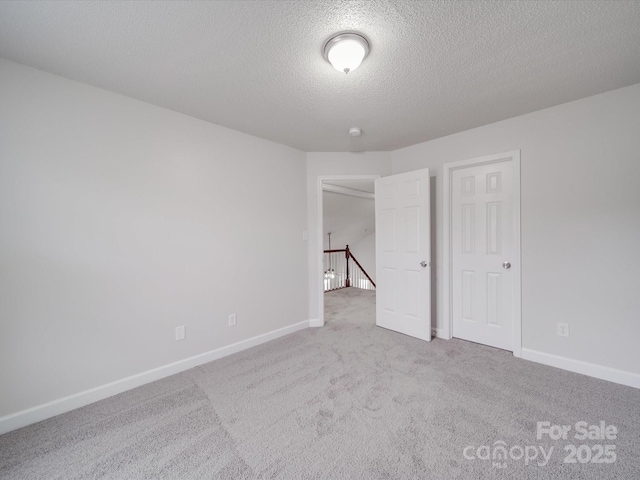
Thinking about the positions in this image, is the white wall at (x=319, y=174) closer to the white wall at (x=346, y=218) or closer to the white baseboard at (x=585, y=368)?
the white wall at (x=346, y=218)

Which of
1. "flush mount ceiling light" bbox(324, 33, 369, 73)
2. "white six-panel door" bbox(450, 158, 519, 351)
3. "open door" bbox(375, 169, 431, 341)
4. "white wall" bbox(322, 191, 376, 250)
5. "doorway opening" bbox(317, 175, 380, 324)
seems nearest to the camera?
"flush mount ceiling light" bbox(324, 33, 369, 73)

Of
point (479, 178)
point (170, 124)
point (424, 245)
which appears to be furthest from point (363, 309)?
point (170, 124)

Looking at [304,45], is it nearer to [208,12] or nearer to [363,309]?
[208,12]

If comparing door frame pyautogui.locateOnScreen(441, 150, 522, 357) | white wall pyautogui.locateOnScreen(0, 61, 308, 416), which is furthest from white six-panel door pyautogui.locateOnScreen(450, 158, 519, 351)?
white wall pyautogui.locateOnScreen(0, 61, 308, 416)

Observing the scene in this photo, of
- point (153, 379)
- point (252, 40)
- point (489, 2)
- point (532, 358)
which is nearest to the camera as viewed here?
point (489, 2)

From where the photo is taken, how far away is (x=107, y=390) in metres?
2.01

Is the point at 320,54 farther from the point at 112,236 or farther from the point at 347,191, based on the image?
the point at 347,191

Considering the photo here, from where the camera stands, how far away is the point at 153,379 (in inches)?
87.9

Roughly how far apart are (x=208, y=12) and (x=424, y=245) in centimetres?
275

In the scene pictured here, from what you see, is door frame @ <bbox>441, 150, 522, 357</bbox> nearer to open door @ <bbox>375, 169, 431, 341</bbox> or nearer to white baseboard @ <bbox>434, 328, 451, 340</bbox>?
white baseboard @ <bbox>434, 328, 451, 340</bbox>

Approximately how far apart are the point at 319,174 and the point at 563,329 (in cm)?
302

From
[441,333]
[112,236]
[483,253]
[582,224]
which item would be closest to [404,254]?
[483,253]

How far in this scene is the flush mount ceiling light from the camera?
1.49 meters

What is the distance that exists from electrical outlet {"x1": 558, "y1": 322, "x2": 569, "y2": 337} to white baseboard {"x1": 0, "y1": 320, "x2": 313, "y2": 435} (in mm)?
2963
